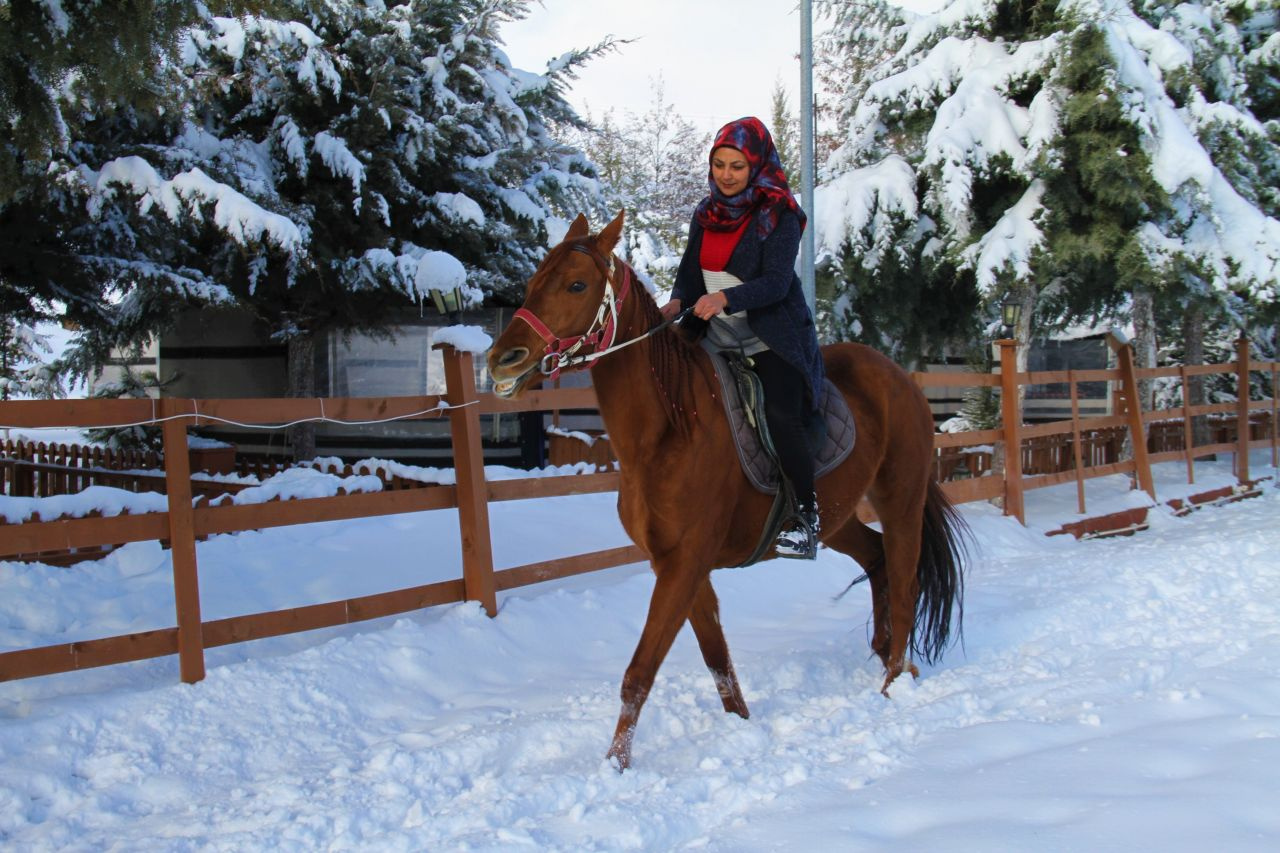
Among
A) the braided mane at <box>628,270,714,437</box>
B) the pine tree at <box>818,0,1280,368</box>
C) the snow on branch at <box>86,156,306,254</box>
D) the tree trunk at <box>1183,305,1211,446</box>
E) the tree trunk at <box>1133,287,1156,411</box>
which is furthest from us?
the tree trunk at <box>1183,305,1211,446</box>

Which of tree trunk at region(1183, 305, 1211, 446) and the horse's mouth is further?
tree trunk at region(1183, 305, 1211, 446)

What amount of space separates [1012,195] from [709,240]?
10.1 meters

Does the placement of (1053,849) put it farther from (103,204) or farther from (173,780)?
(103,204)

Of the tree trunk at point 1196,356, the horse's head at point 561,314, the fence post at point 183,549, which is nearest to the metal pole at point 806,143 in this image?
the horse's head at point 561,314

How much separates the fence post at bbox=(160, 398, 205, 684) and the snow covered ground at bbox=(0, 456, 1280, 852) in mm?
168

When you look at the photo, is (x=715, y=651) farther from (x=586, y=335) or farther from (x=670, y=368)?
(x=586, y=335)

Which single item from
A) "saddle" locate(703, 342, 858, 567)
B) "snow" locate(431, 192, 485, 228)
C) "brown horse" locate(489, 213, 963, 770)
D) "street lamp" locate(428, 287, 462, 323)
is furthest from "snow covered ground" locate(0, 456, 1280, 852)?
"snow" locate(431, 192, 485, 228)

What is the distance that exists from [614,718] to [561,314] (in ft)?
5.87

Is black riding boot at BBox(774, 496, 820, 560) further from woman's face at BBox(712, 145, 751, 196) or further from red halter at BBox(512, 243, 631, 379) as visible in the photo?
woman's face at BBox(712, 145, 751, 196)

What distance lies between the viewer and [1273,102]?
52.4ft

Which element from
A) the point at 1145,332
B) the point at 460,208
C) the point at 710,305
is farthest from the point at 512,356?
the point at 1145,332

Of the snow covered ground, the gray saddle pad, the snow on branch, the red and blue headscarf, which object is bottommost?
the snow covered ground

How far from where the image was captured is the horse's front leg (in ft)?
11.6

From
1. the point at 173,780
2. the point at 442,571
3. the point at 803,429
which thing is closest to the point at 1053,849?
the point at 803,429
